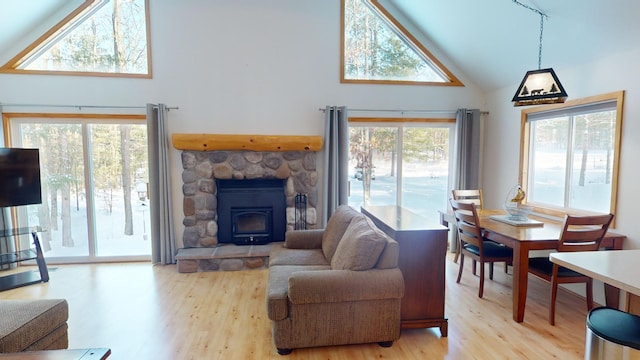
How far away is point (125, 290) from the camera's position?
12.0ft

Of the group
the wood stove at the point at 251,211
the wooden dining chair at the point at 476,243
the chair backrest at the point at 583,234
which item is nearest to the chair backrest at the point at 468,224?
the wooden dining chair at the point at 476,243

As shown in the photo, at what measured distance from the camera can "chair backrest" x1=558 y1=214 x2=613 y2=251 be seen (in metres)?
2.74

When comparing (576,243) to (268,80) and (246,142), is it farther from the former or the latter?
(268,80)

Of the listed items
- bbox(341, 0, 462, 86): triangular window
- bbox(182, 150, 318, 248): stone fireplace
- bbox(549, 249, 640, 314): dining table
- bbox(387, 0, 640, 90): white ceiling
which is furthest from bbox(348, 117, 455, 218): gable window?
bbox(549, 249, 640, 314): dining table

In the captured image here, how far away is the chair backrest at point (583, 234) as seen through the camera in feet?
9.00

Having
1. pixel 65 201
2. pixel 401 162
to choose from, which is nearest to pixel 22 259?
pixel 65 201

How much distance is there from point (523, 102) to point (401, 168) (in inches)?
82.9

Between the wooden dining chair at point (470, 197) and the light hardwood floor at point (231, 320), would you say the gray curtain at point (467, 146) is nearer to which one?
the wooden dining chair at point (470, 197)

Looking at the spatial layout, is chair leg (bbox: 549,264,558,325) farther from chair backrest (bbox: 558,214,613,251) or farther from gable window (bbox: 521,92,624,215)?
gable window (bbox: 521,92,624,215)

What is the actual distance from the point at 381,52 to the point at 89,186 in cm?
446

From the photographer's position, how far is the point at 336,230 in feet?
10.9

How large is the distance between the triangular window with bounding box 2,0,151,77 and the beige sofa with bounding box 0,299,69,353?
10.3 feet

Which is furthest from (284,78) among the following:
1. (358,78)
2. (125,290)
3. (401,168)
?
→ (125,290)

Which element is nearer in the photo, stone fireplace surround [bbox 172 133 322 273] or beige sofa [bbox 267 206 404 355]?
beige sofa [bbox 267 206 404 355]
